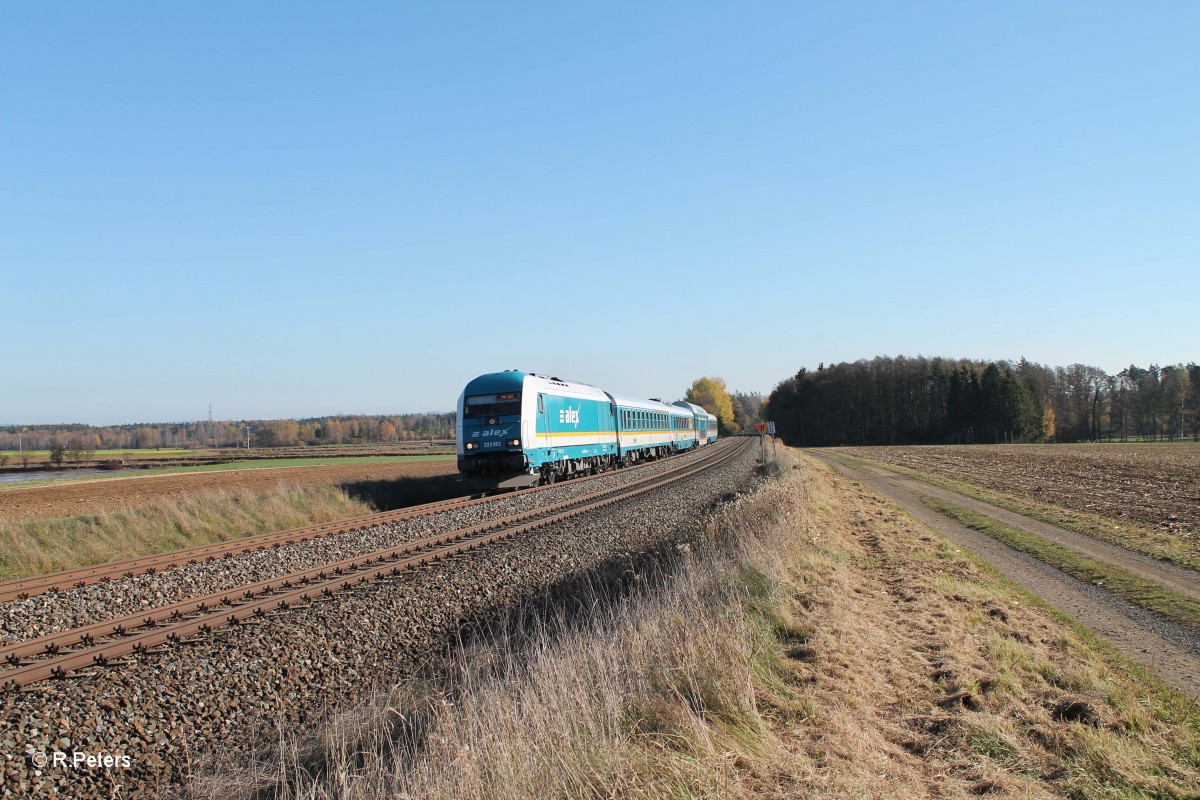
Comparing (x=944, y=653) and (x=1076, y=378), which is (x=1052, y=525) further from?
(x=1076, y=378)

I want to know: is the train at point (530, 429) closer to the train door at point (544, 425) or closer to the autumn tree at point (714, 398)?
the train door at point (544, 425)

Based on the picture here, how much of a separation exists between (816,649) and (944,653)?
4.30ft

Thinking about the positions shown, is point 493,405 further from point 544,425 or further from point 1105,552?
point 1105,552

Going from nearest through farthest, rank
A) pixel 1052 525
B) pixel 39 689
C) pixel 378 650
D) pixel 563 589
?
1. pixel 39 689
2. pixel 378 650
3. pixel 563 589
4. pixel 1052 525

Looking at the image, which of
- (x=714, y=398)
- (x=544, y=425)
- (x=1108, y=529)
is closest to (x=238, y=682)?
(x=1108, y=529)

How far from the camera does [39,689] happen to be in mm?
6211

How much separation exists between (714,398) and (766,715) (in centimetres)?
15404

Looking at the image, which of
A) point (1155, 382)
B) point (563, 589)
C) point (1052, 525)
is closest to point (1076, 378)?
point (1155, 382)

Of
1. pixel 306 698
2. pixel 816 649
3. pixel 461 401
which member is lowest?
pixel 306 698

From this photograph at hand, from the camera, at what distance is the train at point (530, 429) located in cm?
2258

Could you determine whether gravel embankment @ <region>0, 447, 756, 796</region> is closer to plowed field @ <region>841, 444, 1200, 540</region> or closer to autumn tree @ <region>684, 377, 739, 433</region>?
plowed field @ <region>841, 444, 1200, 540</region>

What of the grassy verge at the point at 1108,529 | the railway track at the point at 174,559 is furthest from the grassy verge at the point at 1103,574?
the railway track at the point at 174,559

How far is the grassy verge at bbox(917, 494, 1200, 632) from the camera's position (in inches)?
357

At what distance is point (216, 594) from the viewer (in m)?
9.46
